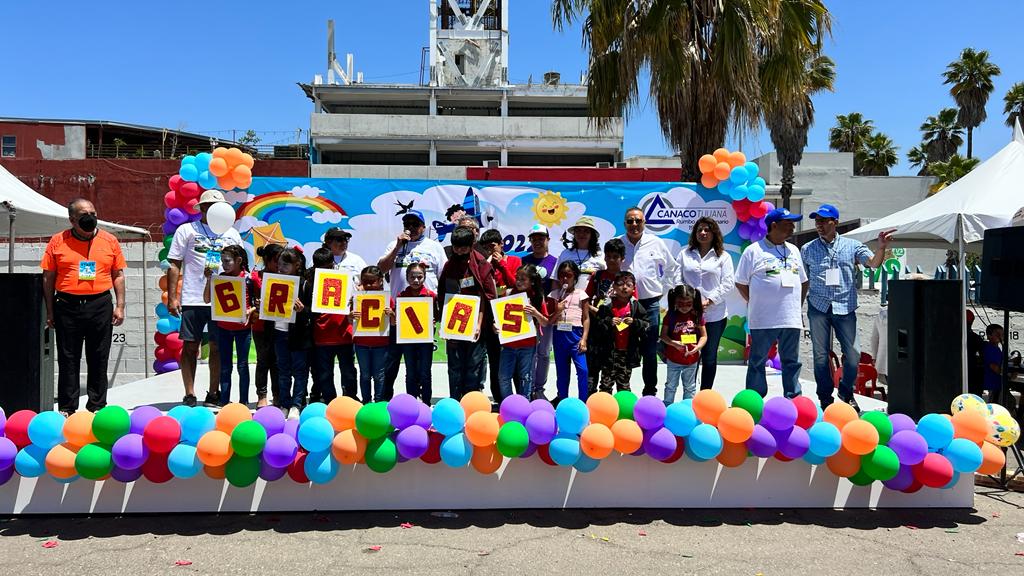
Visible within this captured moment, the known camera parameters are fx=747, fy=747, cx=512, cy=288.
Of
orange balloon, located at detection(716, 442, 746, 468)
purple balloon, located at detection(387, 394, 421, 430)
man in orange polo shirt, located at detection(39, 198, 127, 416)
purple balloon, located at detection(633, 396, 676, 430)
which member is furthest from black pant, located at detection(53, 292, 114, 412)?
orange balloon, located at detection(716, 442, 746, 468)

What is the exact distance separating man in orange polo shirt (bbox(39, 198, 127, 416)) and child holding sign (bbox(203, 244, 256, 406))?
72 cm

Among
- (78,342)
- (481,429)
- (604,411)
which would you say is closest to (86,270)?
(78,342)

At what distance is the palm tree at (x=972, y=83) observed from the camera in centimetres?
3909

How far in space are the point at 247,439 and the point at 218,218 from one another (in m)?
3.24

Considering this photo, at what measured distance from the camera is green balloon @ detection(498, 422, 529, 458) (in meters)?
4.02

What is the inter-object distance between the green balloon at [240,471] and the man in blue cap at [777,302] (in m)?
3.81

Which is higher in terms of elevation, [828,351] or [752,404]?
[828,351]

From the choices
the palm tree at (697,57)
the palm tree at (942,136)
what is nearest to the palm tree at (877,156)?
the palm tree at (942,136)

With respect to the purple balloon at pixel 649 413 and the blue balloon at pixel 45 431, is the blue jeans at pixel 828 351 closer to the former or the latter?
the purple balloon at pixel 649 413

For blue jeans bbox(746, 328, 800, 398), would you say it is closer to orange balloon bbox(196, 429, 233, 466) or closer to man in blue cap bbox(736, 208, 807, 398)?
man in blue cap bbox(736, 208, 807, 398)

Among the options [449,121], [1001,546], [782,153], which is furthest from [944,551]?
[449,121]

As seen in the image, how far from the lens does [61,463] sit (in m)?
3.88

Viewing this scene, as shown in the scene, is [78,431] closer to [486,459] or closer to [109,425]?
[109,425]

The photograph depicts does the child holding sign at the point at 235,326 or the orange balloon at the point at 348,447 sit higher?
the child holding sign at the point at 235,326
